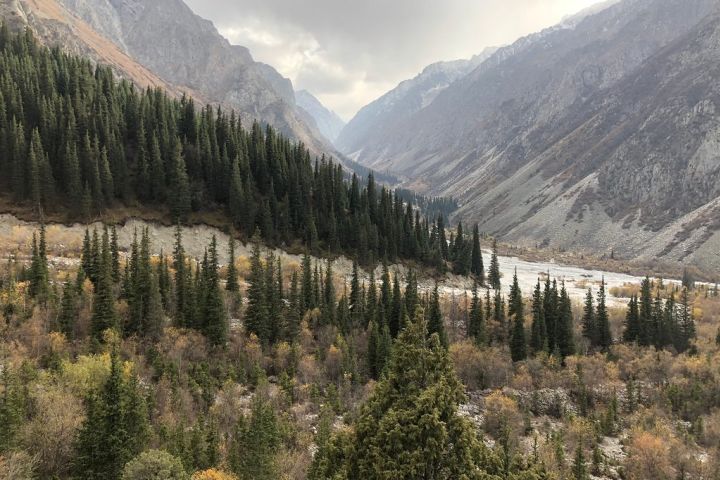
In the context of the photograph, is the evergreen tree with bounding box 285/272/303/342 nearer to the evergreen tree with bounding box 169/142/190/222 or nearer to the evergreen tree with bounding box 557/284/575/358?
the evergreen tree with bounding box 169/142/190/222

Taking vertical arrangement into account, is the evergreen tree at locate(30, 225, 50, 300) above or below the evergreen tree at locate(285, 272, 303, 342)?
above

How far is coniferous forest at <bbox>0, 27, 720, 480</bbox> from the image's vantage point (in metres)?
26.6

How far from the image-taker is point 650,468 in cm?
4528

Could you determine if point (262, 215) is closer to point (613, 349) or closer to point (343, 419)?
point (343, 419)

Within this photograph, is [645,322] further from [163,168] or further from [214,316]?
[163,168]

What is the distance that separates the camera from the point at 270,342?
67.1 metres

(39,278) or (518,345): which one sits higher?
(39,278)

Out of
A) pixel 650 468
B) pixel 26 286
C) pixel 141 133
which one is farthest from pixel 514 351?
pixel 141 133

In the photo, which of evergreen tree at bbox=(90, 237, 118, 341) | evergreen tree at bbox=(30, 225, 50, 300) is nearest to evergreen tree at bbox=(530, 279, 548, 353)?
evergreen tree at bbox=(90, 237, 118, 341)

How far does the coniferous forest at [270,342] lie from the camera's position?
87.4ft

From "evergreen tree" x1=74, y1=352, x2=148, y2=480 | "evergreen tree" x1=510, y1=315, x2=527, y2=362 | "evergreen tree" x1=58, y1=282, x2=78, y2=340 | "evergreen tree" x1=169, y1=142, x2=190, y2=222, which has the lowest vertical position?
"evergreen tree" x1=510, y1=315, x2=527, y2=362

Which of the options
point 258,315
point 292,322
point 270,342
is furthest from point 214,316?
point 292,322

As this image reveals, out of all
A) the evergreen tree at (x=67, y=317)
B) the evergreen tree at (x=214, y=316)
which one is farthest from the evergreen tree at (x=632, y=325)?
the evergreen tree at (x=67, y=317)

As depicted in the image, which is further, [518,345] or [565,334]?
[565,334]
